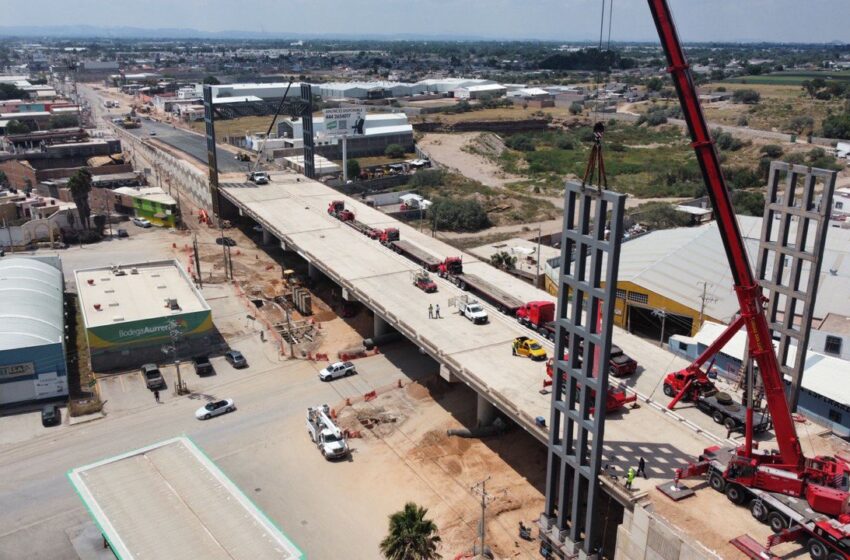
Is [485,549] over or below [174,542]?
below

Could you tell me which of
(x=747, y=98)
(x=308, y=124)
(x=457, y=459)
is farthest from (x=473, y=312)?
(x=747, y=98)

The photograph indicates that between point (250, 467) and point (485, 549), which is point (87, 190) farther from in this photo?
point (485, 549)

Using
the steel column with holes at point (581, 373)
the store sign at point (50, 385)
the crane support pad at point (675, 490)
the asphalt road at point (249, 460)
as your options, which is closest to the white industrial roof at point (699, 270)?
the asphalt road at point (249, 460)

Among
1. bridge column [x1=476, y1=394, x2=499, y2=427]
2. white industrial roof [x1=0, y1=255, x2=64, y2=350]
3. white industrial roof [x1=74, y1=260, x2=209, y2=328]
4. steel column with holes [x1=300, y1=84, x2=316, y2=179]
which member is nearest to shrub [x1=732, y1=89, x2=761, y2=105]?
steel column with holes [x1=300, y1=84, x2=316, y2=179]

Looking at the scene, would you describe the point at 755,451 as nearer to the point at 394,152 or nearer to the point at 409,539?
the point at 409,539

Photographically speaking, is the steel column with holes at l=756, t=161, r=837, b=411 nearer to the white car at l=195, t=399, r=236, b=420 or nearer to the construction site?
the construction site

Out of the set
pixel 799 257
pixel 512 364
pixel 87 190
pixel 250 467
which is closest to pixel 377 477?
pixel 250 467
